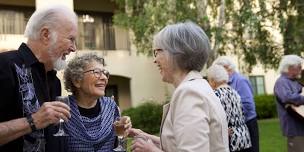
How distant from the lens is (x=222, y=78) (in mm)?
6508

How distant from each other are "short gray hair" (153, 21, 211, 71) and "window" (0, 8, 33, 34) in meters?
17.5

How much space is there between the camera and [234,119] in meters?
6.22

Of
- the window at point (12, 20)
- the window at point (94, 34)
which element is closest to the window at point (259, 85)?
the window at point (94, 34)

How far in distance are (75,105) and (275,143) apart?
9.87m

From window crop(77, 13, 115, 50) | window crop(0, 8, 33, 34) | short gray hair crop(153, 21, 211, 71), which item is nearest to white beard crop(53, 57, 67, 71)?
short gray hair crop(153, 21, 211, 71)

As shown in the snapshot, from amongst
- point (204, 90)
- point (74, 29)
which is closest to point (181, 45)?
point (204, 90)

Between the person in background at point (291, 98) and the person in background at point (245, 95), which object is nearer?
the person in background at point (291, 98)

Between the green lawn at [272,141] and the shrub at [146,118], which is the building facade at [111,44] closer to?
the shrub at [146,118]

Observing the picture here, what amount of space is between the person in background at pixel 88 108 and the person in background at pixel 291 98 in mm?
3642

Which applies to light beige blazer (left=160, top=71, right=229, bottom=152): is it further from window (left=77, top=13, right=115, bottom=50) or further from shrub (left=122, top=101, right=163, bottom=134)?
window (left=77, top=13, right=115, bottom=50)

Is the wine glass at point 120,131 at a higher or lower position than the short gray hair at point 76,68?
lower

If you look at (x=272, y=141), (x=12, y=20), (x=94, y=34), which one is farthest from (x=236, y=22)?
(x=12, y=20)

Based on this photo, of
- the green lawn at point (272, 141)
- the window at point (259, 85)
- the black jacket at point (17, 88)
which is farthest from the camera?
the window at point (259, 85)

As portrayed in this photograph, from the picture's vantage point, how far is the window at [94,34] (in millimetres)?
21016
